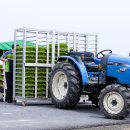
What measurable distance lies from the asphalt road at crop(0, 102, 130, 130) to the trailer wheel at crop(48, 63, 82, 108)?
12.5 inches

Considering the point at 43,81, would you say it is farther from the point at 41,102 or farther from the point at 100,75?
the point at 100,75

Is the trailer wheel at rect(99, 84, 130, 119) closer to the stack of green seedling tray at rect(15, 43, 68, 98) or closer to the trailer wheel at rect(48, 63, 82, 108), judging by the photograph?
the trailer wheel at rect(48, 63, 82, 108)

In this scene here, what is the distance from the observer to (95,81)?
1353 cm

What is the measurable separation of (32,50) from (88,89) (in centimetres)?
237

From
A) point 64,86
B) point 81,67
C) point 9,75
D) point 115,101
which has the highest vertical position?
point 81,67

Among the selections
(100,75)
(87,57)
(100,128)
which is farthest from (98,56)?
(100,128)

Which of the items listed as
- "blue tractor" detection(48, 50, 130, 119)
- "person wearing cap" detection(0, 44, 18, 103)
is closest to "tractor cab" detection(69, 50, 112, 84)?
"blue tractor" detection(48, 50, 130, 119)

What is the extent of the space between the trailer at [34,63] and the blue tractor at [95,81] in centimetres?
63

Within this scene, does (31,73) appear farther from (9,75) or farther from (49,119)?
(49,119)

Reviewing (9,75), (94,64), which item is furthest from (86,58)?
(9,75)

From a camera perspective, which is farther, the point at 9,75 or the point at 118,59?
the point at 9,75

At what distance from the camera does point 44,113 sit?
12.5m

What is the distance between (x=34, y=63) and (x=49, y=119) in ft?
13.9

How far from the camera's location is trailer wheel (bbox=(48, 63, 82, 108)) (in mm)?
13695
